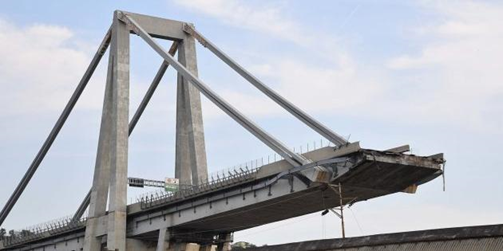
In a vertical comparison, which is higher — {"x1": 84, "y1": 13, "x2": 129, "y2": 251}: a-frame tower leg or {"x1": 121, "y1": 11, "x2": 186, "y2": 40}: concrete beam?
{"x1": 121, "y1": 11, "x2": 186, "y2": 40}: concrete beam

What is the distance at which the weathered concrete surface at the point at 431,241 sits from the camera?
109ft

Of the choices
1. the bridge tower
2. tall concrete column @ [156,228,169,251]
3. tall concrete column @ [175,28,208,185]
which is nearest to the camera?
tall concrete column @ [156,228,169,251]

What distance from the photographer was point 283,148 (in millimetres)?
65125

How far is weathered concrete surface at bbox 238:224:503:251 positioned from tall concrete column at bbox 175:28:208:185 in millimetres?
42229

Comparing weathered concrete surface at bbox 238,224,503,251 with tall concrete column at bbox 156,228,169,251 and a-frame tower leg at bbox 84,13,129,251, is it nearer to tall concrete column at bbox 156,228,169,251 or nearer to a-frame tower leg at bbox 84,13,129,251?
tall concrete column at bbox 156,228,169,251

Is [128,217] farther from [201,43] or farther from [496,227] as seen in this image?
[496,227]

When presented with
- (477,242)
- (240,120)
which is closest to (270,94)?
(240,120)

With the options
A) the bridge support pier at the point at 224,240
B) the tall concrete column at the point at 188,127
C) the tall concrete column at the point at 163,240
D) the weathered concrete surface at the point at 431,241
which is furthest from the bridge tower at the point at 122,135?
the weathered concrete surface at the point at 431,241

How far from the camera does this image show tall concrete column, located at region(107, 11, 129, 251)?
77.2 meters

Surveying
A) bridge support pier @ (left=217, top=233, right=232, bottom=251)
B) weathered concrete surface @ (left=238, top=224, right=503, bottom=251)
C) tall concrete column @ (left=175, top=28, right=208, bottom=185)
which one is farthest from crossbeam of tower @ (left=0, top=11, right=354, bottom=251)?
weathered concrete surface @ (left=238, top=224, right=503, bottom=251)

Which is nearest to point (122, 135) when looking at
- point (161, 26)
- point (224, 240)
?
point (161, 26)

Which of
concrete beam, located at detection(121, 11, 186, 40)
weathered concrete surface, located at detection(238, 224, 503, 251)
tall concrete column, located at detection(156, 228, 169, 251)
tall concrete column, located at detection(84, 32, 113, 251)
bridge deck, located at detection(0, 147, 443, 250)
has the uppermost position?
concrete beam, located at detection(121, 11, 186, 40)

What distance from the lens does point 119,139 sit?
264ft

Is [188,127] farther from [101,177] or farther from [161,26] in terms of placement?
[161,26]
